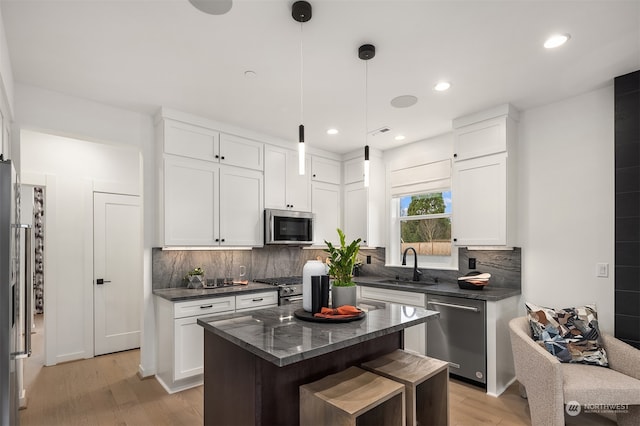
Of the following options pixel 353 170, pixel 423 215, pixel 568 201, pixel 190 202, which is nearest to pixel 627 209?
pixel 568 201

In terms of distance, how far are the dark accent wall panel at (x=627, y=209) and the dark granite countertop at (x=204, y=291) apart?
3013mm

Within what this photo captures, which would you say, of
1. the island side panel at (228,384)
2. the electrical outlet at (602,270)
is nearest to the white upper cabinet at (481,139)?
the electrical outlet at (602,270)

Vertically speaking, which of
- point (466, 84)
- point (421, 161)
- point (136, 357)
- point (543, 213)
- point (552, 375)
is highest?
point (466, 84)

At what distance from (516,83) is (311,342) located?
2.64 metres

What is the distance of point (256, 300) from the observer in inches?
145

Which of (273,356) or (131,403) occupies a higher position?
(273,356)

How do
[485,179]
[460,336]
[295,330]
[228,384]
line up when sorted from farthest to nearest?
[485,179], [460,336], [228,384], [295,330]

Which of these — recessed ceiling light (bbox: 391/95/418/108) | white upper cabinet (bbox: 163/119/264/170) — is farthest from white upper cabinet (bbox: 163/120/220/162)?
recessed ceiling light (bbox: 391/95/418/108)

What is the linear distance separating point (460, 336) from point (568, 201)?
1565mm

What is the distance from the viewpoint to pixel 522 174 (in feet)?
11.5

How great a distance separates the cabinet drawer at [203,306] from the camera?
10.5 feet

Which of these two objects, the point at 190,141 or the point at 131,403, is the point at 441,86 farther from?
the point at 131,403

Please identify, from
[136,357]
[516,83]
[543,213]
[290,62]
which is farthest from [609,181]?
[136,357]

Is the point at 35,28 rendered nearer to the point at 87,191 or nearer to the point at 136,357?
the point at 87,191
